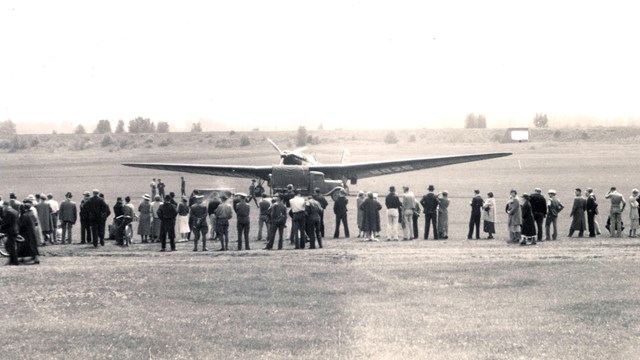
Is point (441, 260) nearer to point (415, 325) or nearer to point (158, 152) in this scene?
point (415, 325)

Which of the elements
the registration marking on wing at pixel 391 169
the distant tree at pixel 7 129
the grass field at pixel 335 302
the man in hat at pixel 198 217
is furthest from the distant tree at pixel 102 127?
the man in hat at pixel 198 217

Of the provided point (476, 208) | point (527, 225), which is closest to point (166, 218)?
point (476, 208)

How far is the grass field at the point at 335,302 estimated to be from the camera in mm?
9031

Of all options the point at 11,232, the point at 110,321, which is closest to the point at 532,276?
the point at 110,321

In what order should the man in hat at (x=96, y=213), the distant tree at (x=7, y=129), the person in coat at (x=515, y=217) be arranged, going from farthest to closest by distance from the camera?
the distant tree at (x=7, y=129) < the man in hat at (x=96, y=213) < the person in coat at (x=515, y=217)

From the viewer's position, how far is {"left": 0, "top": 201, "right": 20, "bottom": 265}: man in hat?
1505 cm

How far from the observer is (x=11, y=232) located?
49.5 feet

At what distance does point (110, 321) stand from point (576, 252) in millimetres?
10792

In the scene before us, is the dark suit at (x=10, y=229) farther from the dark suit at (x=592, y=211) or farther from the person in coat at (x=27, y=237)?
the dark suit at (x=592, y=211)

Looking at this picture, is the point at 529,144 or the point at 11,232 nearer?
the point at 11,232

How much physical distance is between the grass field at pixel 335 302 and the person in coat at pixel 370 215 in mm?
786

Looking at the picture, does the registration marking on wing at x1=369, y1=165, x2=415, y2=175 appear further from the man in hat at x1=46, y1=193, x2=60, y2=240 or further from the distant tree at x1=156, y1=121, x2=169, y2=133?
the distant tree at x1=156, y1=121, x2=169, y2=133

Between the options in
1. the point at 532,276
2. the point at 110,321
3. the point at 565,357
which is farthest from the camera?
the point at 532,276

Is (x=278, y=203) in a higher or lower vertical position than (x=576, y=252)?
higher
